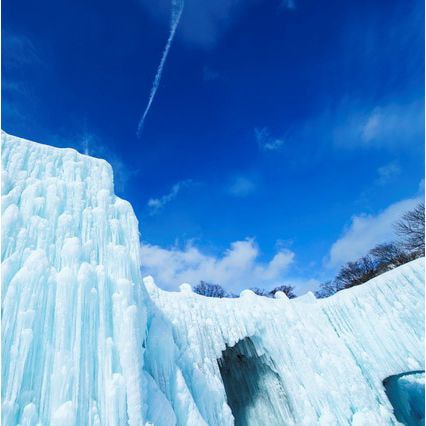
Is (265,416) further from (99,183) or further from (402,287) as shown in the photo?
(99,183)

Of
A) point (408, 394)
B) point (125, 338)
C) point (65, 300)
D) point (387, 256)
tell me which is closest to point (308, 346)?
point (408, 394)

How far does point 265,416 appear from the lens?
26.6 feet

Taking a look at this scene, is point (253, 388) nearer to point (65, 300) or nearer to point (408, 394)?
point (408, 394)

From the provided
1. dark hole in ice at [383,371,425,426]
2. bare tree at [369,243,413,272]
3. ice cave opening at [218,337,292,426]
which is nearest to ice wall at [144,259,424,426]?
ice cave opening at [218,337,292,426]

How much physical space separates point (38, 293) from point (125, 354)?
1323 millimetres

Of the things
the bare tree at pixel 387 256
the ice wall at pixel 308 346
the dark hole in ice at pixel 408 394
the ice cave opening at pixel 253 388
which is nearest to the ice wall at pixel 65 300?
the ice wall at pixel 308 346

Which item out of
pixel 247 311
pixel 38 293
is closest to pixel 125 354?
pixel 38 293

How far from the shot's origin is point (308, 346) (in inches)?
330

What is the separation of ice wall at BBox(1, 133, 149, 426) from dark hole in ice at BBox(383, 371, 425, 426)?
27.5 ft

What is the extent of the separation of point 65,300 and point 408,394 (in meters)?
10.4

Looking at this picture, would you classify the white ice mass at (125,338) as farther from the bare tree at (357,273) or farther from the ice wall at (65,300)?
the bare tree at (357,273)

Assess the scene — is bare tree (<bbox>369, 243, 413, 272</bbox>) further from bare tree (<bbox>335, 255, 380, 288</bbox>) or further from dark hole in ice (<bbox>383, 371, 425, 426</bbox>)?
dark hole in ice (<bbox>383, 371, 425, 426</bbox>)

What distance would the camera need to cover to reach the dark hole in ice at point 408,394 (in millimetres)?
8602

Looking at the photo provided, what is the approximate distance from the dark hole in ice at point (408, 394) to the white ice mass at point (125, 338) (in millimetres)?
195
